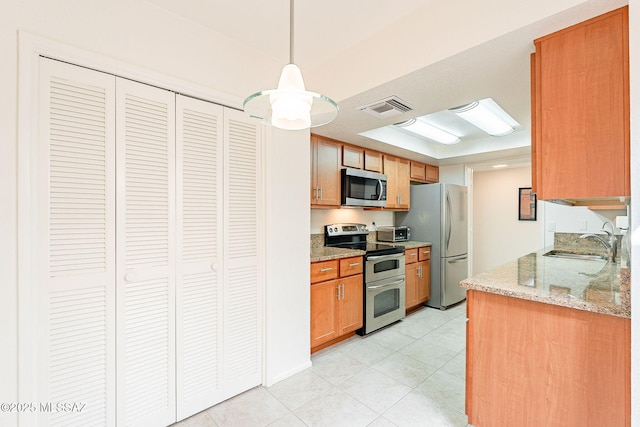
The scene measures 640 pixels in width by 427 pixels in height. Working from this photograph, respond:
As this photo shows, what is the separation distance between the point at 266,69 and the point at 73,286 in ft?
5.97

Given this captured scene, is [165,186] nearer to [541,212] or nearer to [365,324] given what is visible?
[365,324]

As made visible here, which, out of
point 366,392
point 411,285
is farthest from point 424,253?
point 366,392

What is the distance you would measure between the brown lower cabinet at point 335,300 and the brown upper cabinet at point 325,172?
68cm

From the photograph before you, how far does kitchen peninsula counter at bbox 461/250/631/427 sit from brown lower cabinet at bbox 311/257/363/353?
128 centimetres

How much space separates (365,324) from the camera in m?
3.00

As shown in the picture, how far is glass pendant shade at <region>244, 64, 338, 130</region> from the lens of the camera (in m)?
1.03

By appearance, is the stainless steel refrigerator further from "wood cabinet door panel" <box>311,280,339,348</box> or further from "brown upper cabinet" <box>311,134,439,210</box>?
"wood cabinet door panel" <box>311,280,339,348</box>

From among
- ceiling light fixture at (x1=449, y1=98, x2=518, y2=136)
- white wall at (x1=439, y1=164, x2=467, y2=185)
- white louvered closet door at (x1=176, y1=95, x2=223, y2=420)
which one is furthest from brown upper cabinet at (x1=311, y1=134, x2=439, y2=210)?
white louvered closet door at (x1=176, y1=95, x2=223, y2=420)

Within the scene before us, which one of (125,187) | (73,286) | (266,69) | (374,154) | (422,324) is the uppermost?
(266,69)

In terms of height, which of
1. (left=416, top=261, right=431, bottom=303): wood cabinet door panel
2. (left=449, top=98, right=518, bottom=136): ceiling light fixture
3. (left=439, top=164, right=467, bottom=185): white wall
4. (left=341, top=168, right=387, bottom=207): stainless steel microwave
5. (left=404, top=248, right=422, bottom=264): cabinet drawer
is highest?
(left=449, top=98, right=518, bottom=136): ceiling light fixture

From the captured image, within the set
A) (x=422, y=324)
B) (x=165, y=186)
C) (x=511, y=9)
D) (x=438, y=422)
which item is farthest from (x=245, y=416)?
(x=511, y=9)

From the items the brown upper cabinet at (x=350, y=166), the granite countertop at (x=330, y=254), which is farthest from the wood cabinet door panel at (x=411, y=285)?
the granite countertop at (x=330, y=254)

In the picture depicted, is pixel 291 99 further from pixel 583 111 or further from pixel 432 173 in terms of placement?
pixel 432 173

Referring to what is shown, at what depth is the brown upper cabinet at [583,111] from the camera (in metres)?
1.20
